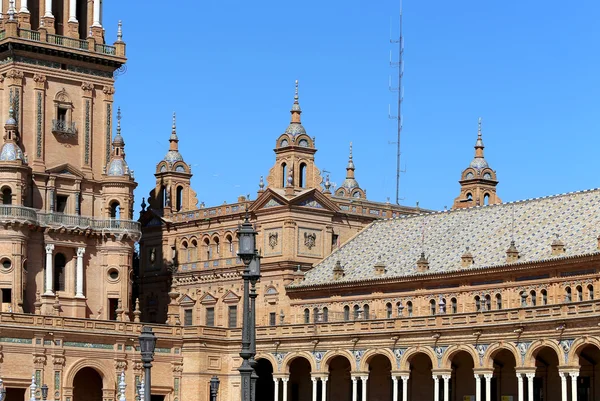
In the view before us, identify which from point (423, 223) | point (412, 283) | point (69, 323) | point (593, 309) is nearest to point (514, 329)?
point (593, 309)

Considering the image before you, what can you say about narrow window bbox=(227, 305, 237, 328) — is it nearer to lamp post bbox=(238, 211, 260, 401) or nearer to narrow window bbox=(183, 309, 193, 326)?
narrow window bbox=(183, 309, 193, 326)

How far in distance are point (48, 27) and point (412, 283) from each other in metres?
31.6

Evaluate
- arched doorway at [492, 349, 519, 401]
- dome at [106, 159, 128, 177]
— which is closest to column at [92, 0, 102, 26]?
dome at [106, 159, 128, 177]

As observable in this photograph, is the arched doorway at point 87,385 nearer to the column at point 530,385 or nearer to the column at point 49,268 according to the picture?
the column at point 49,268

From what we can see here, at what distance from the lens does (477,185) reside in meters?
128

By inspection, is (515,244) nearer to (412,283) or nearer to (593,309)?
(412,283)

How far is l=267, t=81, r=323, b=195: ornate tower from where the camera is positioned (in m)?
118

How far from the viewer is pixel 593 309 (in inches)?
3447

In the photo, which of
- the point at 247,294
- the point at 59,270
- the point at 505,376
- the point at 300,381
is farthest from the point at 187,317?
the point at 247,294

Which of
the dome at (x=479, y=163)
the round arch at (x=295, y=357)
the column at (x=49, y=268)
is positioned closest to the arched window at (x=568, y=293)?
the round arch at (x=295, y=357)

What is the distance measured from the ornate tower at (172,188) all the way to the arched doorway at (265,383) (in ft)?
55.8

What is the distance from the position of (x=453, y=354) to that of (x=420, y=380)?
8.30 meters

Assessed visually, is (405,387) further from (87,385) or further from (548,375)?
(87,385)

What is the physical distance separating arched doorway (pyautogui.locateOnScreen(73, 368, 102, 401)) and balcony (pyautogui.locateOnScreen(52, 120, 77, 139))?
56.7ft
